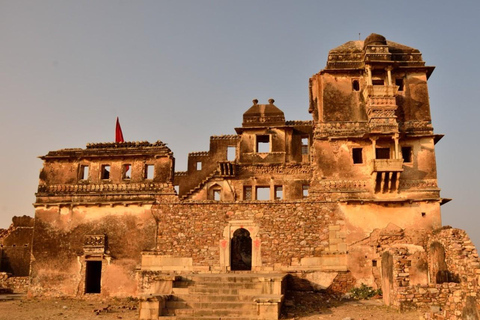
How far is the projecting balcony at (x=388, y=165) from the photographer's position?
18344 mm

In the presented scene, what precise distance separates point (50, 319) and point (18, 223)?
1849cm

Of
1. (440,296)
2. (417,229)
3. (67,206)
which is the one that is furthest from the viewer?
(67,206)

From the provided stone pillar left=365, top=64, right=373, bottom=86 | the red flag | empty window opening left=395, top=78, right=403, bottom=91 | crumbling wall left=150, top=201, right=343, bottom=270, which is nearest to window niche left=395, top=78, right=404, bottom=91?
empty window opening left=395, top=78, right=403, bottom=91

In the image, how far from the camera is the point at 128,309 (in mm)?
16891

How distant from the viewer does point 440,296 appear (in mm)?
14461

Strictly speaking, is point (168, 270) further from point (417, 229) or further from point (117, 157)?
point (417, 229)

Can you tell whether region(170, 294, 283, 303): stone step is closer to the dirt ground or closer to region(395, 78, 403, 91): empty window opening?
the dirt ground

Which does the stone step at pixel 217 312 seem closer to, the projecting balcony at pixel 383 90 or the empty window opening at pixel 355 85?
the projecting balcony at pixel 383 90

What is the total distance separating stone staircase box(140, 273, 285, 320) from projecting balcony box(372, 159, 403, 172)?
621cm

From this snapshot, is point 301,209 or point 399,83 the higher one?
point 399,83

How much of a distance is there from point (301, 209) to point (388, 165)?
399 cm

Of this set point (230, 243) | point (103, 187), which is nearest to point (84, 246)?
point (103, 187)

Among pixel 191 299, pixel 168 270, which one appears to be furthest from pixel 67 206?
pixel 191 299

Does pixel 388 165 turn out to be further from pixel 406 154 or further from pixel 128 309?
pixel 128 309
